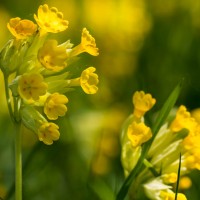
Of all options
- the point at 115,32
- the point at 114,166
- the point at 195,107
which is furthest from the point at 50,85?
the point at 115,32

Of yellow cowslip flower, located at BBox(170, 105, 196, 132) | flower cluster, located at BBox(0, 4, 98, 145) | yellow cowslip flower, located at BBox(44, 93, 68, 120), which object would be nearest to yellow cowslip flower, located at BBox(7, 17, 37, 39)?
flower cluster, located at BBox(0, 4, 98, 145)

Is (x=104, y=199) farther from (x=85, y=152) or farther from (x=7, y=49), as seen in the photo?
(x=85, y=152)

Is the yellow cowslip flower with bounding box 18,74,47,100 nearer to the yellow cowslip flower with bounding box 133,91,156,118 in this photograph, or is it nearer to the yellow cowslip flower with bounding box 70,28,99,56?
the yellow cowslip flower with bounding box 70,28,99,56

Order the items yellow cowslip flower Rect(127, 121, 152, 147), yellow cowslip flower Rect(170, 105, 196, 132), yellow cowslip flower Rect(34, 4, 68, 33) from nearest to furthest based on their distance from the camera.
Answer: yellow cowslip flower Rect(34, 4, 68, 33), yellow cowslip flower Rect(127, 121, 152, 147), yellow cowslip flower Rect(170, 105, 196, 132)

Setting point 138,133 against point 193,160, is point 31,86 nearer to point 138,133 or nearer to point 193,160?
point 138,133

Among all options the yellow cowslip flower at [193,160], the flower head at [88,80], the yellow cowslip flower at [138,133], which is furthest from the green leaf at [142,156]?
the flower head at [88,80]

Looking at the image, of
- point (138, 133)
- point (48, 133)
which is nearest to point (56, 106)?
point (48, 133)

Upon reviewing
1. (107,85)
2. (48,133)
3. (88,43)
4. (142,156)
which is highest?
(88,43)
